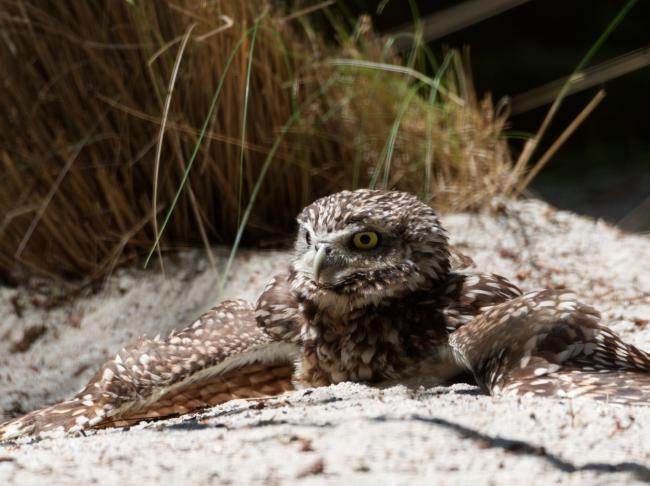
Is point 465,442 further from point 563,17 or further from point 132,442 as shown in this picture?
point 563,17

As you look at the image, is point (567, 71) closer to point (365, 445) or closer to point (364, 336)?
point (364, 336)

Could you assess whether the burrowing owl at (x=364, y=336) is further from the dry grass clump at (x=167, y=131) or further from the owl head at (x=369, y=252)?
the dry grass clump at (x=167, y=131)

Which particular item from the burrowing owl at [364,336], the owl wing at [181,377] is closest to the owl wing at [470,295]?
the burrowing owl at [364,336]

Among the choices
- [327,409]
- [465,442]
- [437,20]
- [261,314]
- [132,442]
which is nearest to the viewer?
[437,20]

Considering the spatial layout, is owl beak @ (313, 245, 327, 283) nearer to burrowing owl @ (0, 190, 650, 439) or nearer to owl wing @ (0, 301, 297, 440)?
burrowing owl @ (0, 190, 650, 439)

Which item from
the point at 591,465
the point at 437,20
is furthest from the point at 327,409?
the point at 437,20

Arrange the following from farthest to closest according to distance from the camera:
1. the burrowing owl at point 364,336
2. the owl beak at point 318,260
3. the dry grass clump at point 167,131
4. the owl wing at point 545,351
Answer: the dry grass clump at point 167,131 → the owl beak at point 318,260 → the burrowing owl at point 364,336 → the owl wing at point 545,351
